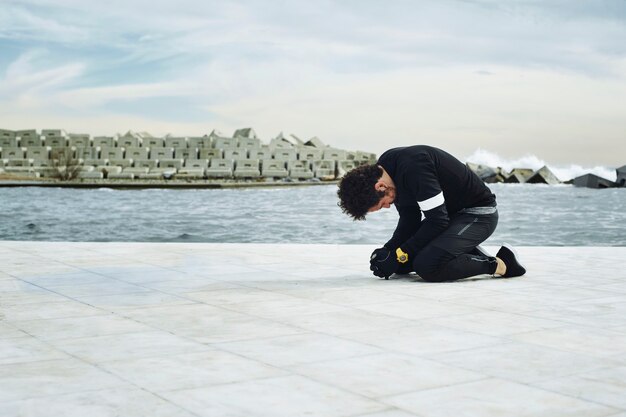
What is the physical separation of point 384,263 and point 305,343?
2136 mm

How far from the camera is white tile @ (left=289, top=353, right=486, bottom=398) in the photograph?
2.70 metres

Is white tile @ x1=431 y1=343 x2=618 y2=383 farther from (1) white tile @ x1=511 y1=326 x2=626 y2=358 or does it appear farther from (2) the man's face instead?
(2) the man's face

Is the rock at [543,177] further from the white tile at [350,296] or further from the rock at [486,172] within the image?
the white tile at [350,296]

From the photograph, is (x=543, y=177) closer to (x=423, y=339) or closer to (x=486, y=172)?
(x=486, y=172)

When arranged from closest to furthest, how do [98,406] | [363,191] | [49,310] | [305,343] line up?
1. [98,406]
2. [305,343]
3. [49,310]
4. [363,191]

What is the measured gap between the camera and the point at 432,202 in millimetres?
5047

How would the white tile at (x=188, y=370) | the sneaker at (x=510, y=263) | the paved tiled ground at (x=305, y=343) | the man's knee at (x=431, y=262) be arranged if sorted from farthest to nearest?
1. the sneaker at (x=510, y=263)
2. the man's knee at (x=431, y=262)
3. the white tile at (x=188, y=370)
4. the paved tiled ground at (x=305, y=343)

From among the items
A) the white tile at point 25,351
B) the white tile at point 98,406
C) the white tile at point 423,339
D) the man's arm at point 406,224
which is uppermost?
the man's arm at point 406,224

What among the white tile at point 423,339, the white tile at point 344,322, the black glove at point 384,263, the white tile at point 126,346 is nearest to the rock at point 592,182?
the black glove at point 384,263

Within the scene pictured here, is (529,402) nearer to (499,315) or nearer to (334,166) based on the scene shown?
(499,315)

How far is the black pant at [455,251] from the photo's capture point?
5238 mm

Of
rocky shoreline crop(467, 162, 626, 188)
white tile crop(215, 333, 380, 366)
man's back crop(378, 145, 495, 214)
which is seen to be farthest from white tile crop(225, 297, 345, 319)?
rocky shoreline crop(467, 162, 626, 188)

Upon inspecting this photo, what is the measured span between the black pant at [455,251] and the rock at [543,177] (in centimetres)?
10693

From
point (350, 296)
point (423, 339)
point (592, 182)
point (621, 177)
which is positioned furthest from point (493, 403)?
point (592, 182)
